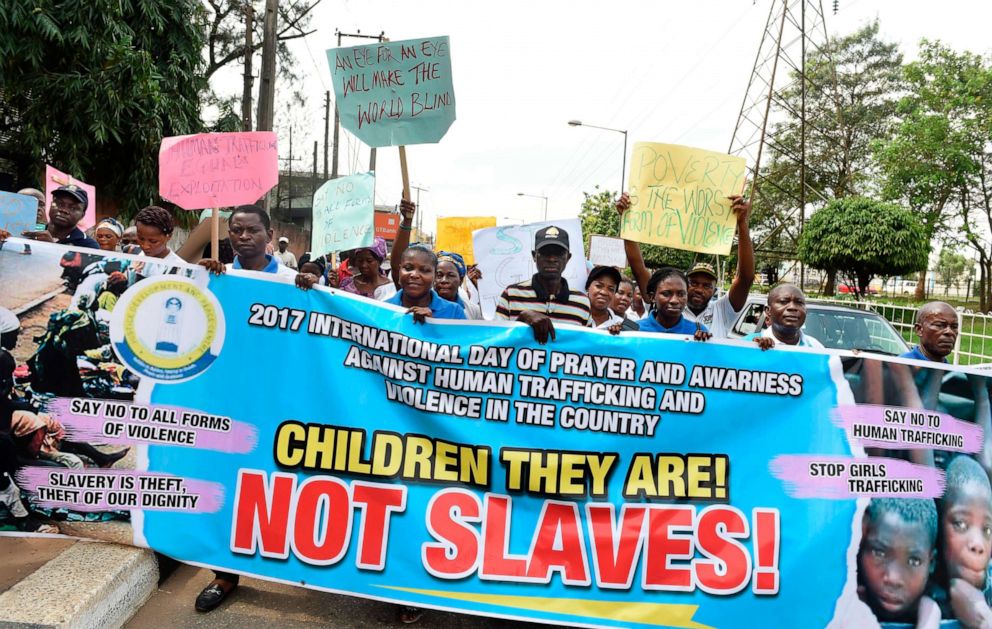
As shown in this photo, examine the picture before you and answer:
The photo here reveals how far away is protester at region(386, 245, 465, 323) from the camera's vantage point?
3.79 meters

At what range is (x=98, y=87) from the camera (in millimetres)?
11500

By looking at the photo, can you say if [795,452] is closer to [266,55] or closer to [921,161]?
[266,55]

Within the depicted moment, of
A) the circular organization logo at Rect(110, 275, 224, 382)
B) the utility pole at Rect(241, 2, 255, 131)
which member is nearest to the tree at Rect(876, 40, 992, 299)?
the utility pole at Rect(241, 2, 255, 131)

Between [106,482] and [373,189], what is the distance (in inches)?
88.6

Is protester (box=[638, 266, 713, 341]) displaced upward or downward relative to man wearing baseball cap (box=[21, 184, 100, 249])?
downward

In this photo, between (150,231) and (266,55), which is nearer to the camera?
(150,231)

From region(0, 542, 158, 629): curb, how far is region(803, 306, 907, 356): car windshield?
256 inches

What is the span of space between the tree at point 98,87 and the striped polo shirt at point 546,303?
1014cm

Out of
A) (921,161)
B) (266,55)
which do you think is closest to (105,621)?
(266,55)

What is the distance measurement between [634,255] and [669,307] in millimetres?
750

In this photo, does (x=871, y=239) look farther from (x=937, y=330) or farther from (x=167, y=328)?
(x=167, y=328)

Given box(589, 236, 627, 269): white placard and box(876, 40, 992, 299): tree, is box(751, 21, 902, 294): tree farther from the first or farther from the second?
box(589, 236, 627, 269): white placard

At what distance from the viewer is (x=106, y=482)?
3.48 meters

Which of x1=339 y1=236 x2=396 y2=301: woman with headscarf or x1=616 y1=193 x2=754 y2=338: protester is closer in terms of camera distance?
x1=616 y1=193 x2=754 y2=338: protester
